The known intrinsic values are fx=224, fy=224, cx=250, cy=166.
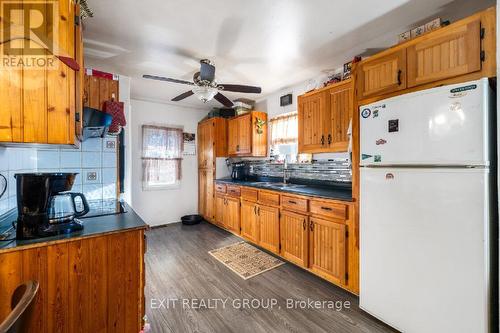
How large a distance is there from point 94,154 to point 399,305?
2.83 meters

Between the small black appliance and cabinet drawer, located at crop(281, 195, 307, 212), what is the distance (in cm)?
164

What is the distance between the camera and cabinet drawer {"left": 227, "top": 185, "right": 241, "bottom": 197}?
12.0 ft

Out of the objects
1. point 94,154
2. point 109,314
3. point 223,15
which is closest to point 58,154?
point 94,154

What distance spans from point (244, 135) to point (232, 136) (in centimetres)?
40

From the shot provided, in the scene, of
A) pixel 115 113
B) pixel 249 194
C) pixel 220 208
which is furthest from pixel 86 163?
pixel 220 208

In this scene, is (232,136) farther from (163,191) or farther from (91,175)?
(91,175)

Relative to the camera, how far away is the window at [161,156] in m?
4.23

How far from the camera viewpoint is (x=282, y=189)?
112 inches

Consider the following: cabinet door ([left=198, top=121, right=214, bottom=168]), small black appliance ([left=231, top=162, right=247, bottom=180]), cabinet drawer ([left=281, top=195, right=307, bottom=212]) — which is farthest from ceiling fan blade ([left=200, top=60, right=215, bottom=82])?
small black appliance ([left=231, top=162, right=247, bottom=180])

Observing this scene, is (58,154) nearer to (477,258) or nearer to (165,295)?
(165,295)

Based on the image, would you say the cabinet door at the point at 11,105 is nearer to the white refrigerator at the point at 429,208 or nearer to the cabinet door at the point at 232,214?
the white refrigerator at the point at 429,208

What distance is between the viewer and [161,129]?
14.3 feet

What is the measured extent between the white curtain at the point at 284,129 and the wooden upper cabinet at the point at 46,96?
9.13 ft

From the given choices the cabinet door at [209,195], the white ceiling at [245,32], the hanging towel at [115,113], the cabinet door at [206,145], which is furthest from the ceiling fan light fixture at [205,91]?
the cabinet door at [209,195]
